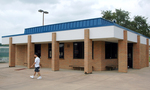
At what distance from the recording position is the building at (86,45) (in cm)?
1269

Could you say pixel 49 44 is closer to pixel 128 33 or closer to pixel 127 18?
pixel 128 33

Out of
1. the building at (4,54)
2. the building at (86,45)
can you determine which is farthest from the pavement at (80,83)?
the building at (4,54)

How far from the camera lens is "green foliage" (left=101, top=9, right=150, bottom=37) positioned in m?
41.9

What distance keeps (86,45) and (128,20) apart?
36176 millimetres

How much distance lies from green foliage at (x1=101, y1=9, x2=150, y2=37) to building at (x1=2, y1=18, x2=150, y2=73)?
22.7 metres

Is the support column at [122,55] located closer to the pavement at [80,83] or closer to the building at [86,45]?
the building at [86,45]

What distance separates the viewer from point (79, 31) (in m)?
13.4

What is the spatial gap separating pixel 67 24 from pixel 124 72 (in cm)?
722

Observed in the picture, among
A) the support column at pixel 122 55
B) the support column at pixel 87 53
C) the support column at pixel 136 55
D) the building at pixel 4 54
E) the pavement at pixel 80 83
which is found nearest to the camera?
the pavement at pixel 80 83

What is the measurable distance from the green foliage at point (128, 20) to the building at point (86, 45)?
22.7 metres

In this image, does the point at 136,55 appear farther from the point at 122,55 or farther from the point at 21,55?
the point at 21,55

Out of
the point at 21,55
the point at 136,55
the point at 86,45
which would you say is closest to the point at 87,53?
the point at 86,45

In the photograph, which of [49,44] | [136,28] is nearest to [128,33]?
[49,44]

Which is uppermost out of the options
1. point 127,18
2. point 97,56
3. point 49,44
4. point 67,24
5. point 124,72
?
point 127,18
